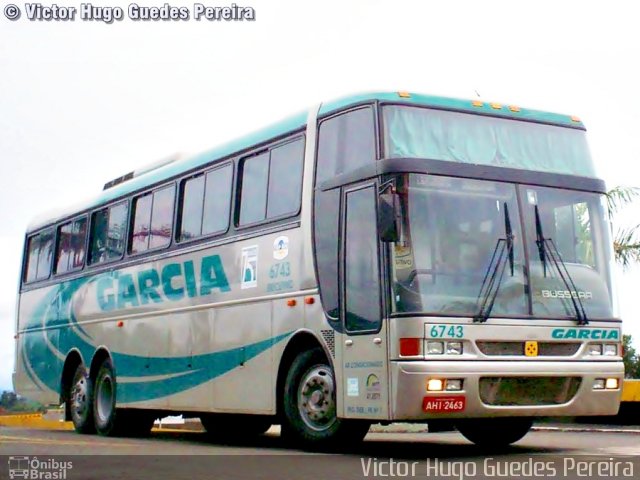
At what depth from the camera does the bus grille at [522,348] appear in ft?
37.2

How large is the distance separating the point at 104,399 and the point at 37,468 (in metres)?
8.08

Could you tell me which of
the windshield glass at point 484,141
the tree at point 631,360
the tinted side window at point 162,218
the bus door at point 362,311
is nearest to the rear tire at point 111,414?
the tinted side window at point 162,218

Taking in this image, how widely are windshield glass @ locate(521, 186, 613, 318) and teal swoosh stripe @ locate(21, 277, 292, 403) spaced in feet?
9.41

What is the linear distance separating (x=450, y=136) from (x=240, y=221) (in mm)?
3161

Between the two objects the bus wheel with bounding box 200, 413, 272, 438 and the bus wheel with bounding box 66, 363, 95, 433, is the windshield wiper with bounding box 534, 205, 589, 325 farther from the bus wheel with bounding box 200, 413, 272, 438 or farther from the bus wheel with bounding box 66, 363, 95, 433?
the bus wheel with bounding box 66, 363, 95, 433

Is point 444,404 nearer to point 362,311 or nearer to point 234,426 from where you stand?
point 362,311

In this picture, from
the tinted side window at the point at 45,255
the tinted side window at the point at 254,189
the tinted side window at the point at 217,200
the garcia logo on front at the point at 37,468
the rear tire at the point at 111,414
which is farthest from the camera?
the tinted side window at the point at 45,255

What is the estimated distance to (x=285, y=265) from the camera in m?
12.9

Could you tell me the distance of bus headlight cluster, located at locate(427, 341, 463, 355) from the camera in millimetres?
10992

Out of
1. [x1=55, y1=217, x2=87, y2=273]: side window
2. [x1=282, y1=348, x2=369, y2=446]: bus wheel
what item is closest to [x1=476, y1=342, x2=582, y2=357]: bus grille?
[x1=282, y1=348, x2=369, y2=446]: bus wheel

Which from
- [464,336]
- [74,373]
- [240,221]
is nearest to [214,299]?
[240,221]

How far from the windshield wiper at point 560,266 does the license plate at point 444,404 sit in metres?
1.69

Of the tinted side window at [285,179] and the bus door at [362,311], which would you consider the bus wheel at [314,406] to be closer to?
the bus door at [362,311]

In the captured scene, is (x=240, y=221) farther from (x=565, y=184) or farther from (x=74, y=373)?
(x=74, y=373)
